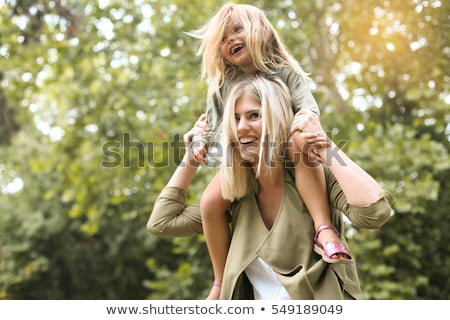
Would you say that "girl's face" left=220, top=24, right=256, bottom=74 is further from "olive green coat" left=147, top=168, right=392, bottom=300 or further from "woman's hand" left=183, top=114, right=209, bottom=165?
"olive green coat" left=147, top=168, right=392, bottom=300

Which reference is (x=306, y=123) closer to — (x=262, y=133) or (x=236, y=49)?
(x=262, y=133)

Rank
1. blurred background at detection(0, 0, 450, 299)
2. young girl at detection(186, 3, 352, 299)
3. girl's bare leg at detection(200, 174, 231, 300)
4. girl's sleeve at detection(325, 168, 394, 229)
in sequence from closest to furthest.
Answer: girl's sleeve at detection(325, 168, 394, 229), young girl at detection(186, 3, 352, 299), girl's bare leg at detection(200, 174, 231, 300), blurred background at detection(0, 0, 450, 299)

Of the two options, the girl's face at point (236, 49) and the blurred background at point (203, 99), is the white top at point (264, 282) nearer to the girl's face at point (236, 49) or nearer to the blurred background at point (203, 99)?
the girl's face at point (236, 49)

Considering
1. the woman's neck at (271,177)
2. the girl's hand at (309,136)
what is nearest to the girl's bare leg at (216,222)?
the woman's neck at (271,177)

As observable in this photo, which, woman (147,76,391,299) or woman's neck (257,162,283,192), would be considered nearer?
woman (147,76,391,299)

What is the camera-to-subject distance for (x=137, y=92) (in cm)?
710

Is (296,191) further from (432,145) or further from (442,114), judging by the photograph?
(442,114)

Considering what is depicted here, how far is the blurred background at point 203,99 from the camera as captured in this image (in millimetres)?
5754

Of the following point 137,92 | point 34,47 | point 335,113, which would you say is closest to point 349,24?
point 335,113

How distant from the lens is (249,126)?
6.66 feet

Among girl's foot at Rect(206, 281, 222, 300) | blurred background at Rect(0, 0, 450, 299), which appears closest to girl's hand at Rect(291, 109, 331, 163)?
girl's foot at Rect(206, 281, 222, 300)

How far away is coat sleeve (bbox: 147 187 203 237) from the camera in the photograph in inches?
86.6

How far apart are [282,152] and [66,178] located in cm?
650

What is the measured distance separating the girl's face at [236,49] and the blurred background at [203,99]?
3088 mm
